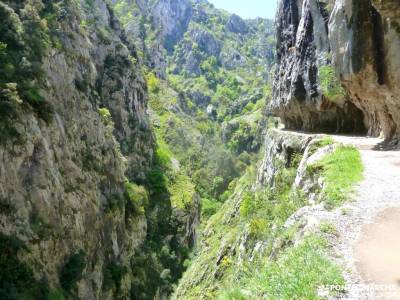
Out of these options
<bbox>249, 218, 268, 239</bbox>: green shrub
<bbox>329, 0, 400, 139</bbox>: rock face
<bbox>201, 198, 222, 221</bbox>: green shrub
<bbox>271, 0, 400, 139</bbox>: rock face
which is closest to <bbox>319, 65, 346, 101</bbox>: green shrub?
<bbox>271, 0, 400, 139</bbox>: rock face

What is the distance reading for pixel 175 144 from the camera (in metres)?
123

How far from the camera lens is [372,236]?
10.6 meters

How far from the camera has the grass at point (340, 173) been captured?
527 inches

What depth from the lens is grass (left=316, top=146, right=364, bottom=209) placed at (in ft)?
43.9

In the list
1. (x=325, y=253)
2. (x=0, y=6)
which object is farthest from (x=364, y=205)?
(x=0, y=6)

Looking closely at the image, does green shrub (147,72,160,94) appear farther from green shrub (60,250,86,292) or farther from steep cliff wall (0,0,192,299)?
green shrub (60,250,86,292)

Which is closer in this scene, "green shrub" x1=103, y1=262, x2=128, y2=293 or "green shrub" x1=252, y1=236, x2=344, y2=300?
"green shrub" x1=252, y1=236, x2=344, y2=300

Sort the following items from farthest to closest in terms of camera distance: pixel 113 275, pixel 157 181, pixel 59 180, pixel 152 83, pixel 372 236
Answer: pixel 152 83, pixel 157 181, pixel 113 275, pixel 59 180, pixel 372 236

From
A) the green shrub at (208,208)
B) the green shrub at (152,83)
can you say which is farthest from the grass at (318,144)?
the green shrub at (152,83)

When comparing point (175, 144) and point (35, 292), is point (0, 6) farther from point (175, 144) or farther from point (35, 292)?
point (175, 144)

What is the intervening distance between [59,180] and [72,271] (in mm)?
7832

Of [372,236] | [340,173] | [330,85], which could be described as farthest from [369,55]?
[372,236]

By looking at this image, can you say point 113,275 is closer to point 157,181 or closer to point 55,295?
point 55,295

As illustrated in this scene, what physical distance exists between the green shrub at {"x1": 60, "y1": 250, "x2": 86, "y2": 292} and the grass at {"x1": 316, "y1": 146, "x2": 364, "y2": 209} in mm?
23670
